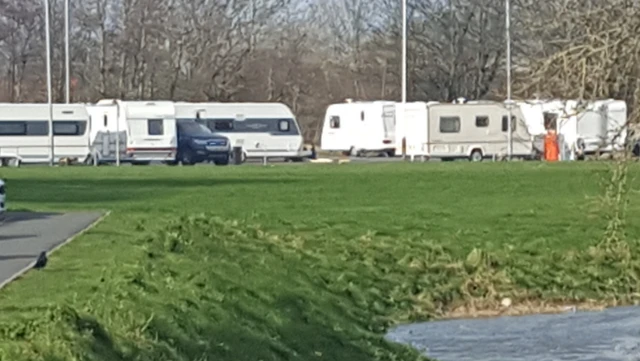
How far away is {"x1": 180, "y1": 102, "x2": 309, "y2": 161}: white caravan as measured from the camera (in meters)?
60.3

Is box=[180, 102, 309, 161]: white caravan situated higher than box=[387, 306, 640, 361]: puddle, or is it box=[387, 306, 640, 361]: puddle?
box=[180, 102, 309, 161]: white caravan

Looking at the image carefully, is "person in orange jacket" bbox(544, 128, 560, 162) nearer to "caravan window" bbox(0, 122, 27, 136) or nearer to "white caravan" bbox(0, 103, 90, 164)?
"white caravan" bbox(0, 103, 90, 164)

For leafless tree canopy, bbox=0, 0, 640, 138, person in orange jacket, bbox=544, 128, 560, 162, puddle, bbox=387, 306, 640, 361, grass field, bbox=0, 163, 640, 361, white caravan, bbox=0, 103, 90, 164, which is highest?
leafless tree canopy, bbox=0, 0, 640, 138

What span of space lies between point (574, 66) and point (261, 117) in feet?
162

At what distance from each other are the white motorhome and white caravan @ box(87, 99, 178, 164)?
9.44 meters

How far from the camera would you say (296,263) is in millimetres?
21766

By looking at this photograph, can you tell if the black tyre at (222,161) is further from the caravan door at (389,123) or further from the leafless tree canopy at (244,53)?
the leafless tree canopy at (244,53)

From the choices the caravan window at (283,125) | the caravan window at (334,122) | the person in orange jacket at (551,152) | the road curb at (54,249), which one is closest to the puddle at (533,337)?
the road curb at (54,249)

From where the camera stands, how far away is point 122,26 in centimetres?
7662

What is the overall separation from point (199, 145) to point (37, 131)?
6.17 meters

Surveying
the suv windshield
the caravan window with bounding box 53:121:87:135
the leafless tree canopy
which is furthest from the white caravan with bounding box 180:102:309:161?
the leafless tree canopy

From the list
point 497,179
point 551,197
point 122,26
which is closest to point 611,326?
point 551,197

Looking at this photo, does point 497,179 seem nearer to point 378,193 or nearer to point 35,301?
point 378,193

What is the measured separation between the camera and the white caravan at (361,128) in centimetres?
6272
